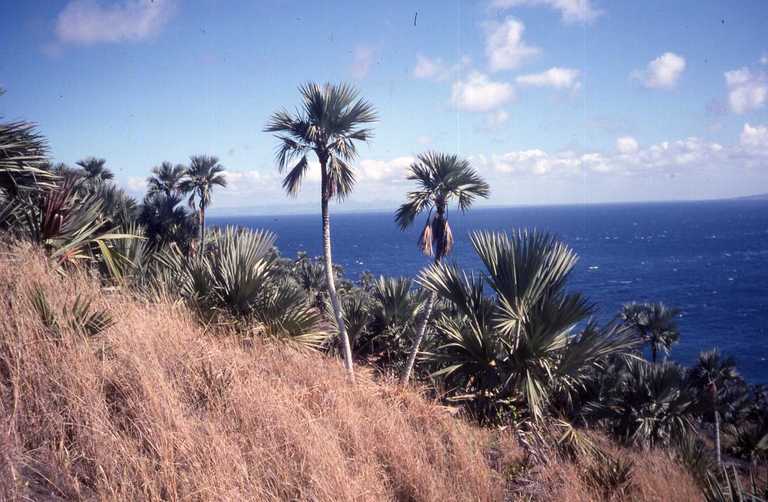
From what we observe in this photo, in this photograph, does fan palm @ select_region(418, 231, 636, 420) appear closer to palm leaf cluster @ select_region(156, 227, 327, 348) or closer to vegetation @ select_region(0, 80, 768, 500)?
vegetation @ select_region(0, 80, 768, 500)

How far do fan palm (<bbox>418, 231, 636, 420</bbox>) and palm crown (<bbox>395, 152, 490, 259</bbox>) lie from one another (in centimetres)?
465

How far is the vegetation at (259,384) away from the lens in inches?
111

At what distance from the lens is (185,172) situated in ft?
75.9

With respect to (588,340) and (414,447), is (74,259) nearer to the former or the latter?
(414,447)

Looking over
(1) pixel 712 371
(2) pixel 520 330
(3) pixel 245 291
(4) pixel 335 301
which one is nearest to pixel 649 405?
(1) pixel 712 371

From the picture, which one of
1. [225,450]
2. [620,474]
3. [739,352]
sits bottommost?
[739,352]

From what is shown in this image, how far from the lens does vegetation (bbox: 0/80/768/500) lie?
282cm

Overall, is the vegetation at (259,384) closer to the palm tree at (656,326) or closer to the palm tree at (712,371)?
the palm tree at (712,371)

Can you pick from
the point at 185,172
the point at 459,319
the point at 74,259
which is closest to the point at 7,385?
the point at 74,259

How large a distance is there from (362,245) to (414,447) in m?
114

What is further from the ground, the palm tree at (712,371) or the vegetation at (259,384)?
the vegetation at (259,384)

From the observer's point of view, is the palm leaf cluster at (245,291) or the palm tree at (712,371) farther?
the palm tree at (712,371)

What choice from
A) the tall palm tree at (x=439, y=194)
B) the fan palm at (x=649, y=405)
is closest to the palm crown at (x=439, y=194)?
the tall palm tree at (x=439, y=194)

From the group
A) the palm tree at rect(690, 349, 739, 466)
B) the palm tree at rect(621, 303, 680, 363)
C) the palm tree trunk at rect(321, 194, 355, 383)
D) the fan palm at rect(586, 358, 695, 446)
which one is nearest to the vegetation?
the palm tree trunk at rect(321, 194, 355, 383)
